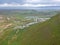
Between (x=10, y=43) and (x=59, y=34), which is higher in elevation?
(x=59, y=34)

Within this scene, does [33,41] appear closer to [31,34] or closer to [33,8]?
[31,34]

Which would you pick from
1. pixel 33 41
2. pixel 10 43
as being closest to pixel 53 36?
pixel 33 41

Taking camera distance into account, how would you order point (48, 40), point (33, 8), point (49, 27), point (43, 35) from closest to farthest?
point (48, 40) → point (43, 35) → point (49, 27) → point (33, 8)

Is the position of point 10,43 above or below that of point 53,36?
below

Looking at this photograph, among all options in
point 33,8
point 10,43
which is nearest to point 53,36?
point 10,43

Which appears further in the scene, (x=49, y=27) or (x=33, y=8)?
(x=33, y=8)

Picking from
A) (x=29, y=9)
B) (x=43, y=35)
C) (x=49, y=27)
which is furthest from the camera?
(x=29, y=9)

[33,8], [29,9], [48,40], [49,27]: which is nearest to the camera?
[48,40]

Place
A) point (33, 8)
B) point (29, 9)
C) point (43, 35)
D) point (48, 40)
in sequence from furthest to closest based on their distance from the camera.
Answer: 1. point (29, 9)
2. point (33, 8)
3. point (43, 35)
4. point (48, 40)

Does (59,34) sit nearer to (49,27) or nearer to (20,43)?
(49,27)
